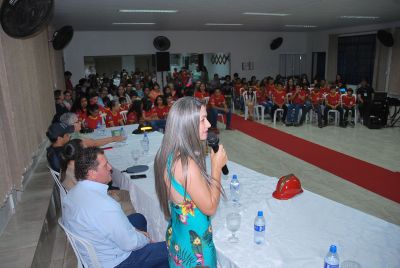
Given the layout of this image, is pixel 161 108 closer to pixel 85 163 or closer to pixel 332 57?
pixel 85 163

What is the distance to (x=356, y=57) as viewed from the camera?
13125 mm

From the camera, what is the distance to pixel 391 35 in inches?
435

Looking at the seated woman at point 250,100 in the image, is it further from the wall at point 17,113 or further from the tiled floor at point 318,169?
the wall at point 17,113

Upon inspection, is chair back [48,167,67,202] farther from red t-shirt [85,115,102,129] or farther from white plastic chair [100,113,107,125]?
white plastic chair [100,113,107,125]

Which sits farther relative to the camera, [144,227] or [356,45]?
[356,45]

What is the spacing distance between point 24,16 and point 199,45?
1091cm

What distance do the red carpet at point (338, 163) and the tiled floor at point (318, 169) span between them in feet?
0.56

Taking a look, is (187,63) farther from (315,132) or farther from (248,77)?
(315,132)

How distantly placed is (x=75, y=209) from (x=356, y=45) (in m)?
13.9

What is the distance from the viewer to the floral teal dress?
1.53 m

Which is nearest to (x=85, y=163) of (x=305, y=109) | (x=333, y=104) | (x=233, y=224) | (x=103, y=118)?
(x=233, y=224)

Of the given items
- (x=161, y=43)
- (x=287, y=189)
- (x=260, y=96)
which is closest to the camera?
(x=287, y=189)

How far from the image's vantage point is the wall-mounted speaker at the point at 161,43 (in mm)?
12320

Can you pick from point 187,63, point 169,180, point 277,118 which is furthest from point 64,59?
point 169,180
